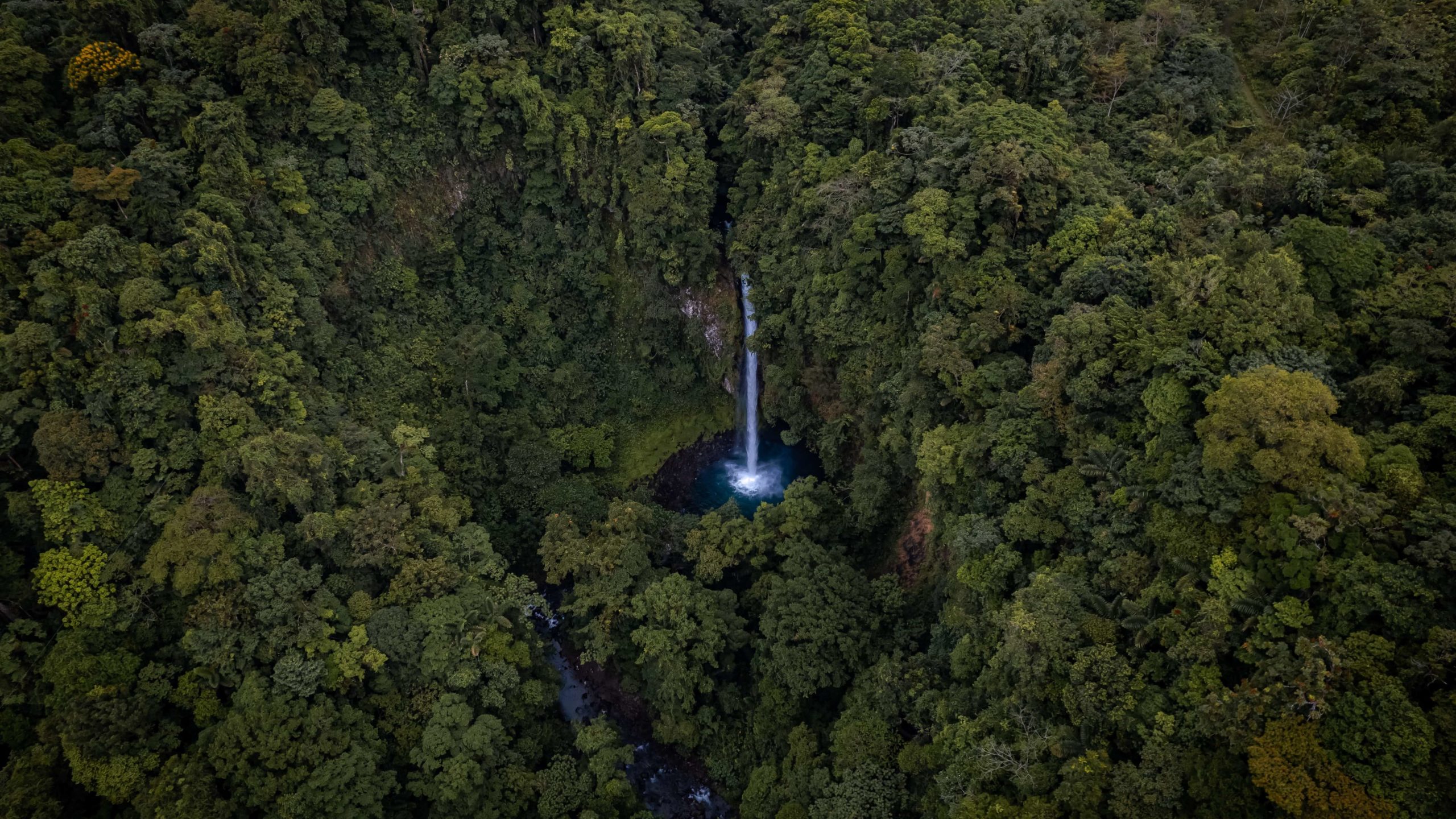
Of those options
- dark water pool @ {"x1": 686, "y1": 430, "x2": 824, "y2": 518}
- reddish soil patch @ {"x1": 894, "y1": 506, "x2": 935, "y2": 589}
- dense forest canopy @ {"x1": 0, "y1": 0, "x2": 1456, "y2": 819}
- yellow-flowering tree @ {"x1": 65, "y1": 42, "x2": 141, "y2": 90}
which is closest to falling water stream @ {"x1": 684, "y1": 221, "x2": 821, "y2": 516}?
dark water pool @ {"x1": 686, "y1": 430, "x2": 824, "y2": 518}

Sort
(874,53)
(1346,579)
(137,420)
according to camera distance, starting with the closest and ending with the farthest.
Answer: (1346,579)
(137,420)
(874,53)

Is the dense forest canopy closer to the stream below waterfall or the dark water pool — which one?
the stream below waterfall

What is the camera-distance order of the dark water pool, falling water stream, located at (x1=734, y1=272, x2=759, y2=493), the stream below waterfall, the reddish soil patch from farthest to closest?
1. falling water stream, located at (x1=734, y1=272, x2=759, y2=493)
2. the dark water pool
3. the stream below waterfall
4. the reddish soil patch

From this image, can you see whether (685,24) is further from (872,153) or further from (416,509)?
(416,509)

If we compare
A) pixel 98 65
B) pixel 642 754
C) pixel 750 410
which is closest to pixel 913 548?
pixel 642 754

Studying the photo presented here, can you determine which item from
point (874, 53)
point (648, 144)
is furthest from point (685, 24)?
point (874, 53)

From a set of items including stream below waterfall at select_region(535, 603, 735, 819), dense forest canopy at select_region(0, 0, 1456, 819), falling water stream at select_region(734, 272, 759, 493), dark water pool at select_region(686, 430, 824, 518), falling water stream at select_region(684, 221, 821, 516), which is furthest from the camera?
falling water stream at select_region(734, 272, 759, 493)

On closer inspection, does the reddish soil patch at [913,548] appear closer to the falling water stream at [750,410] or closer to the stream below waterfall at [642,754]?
the stream below waterfall at [642,754]

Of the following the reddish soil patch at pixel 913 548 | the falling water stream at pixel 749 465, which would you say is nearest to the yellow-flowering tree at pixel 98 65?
the falling water stream at pixel 749 465

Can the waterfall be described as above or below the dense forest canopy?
below
